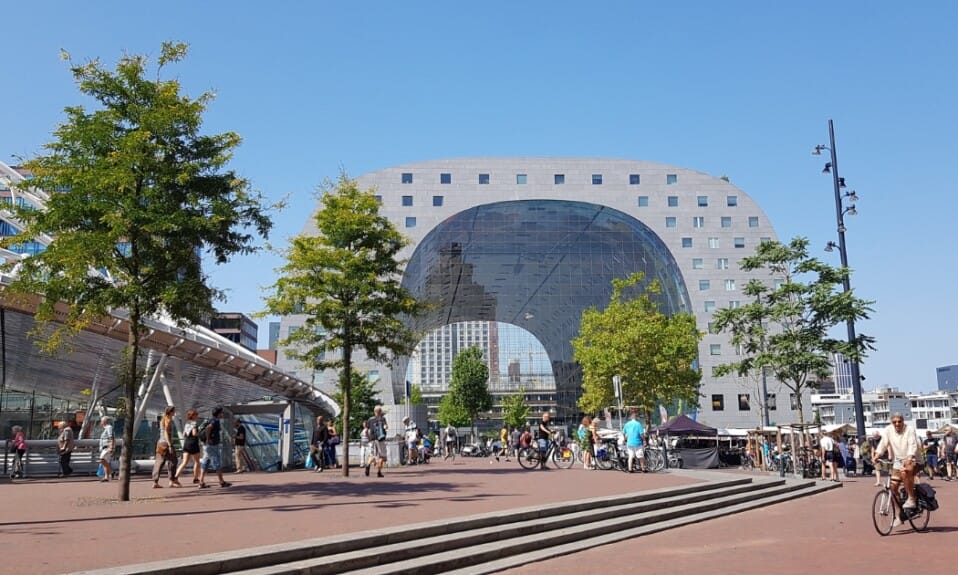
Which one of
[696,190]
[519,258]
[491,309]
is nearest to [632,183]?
[696,190]

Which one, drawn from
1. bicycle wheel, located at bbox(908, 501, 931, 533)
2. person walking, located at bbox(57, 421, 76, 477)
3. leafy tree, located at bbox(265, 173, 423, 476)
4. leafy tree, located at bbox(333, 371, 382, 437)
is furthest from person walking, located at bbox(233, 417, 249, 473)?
leafy tree, located at bbox(333, 371, 382, 437)

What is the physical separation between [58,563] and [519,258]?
7273cm

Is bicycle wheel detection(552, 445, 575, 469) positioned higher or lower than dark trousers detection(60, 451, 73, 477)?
lower

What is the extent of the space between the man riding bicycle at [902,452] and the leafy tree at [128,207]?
38.4 ft

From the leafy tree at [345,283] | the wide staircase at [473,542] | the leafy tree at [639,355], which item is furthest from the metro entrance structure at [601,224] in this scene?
the wide staircase at [473,542]

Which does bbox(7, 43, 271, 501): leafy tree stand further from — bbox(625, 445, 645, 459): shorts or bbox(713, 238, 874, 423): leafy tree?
Result: bbox(713, 238, 874, 423): leafy tree

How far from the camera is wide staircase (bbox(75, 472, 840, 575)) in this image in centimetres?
791

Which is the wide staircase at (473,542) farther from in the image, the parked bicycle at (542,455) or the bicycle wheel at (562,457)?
the bicycle wheel at (562,457)

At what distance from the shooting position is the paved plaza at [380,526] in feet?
28.9

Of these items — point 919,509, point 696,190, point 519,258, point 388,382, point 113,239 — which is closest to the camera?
point 919,509

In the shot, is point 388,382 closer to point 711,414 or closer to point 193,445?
point 711,414

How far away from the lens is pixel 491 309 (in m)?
102

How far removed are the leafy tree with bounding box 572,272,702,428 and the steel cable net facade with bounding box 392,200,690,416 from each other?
727 inches

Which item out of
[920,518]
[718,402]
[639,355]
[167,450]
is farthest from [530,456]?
[718,402]
